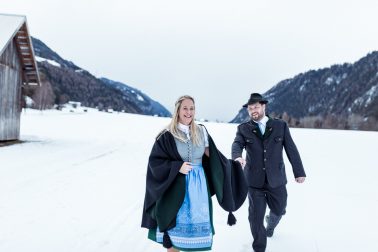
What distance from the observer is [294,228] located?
5750mm

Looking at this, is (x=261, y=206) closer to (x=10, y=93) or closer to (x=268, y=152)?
(x=268, y=152)

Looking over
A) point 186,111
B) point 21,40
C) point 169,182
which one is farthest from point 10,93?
point 169,182

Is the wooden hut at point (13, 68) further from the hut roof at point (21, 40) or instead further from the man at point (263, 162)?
the man at point (263, 162)

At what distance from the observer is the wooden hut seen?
17.0 meters

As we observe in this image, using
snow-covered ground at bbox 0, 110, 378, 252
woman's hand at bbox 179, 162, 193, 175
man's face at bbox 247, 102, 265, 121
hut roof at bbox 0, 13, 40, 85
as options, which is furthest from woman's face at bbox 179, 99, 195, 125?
hut roof at bbox 0, 13, 40, 85

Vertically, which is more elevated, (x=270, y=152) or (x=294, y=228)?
(x=270, y=152)

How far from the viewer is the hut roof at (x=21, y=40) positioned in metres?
16.5

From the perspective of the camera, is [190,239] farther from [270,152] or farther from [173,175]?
[270,152]

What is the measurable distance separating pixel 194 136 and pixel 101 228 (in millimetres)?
2681

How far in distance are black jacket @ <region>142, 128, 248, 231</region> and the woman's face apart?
0.22m

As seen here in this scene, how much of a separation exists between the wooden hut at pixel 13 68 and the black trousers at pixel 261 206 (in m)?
14.8

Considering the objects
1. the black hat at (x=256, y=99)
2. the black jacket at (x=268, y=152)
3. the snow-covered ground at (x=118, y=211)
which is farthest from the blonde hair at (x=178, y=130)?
the snow-covered ground at (x=118, y=211)

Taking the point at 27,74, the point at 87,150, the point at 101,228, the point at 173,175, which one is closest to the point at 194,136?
the point at 173,175

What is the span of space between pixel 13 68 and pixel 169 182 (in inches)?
689
